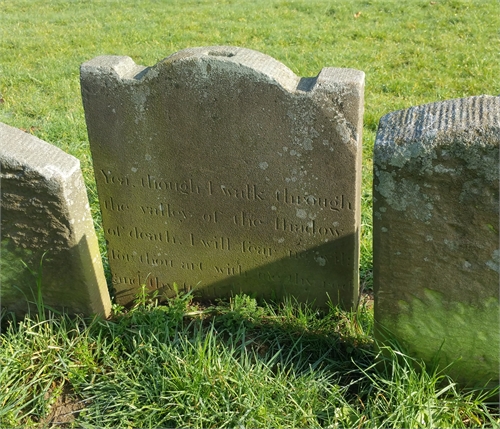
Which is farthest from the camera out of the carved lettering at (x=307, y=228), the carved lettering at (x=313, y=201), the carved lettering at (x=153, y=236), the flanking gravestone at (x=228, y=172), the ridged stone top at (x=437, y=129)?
the carved lettering at (x=153, y=236)

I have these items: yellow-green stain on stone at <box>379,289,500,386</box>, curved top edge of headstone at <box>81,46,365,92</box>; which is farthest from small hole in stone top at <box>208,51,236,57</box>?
yellow-green stain on stone at <box>379,289,500,386</box>

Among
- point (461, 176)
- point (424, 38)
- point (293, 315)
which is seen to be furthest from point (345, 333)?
point (424, 38)

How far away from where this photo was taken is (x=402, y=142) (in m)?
2.43

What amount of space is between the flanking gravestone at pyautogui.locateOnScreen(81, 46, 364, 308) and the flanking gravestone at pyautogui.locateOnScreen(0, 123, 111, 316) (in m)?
0.36

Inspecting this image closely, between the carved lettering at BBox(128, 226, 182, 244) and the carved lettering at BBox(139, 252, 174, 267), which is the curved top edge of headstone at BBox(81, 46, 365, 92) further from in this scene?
the carved lettering at BBox(139, 252, 174, 267)

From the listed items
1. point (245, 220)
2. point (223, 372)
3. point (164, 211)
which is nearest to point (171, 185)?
point (164, 211)

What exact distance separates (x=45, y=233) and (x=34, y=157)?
16.8 inches

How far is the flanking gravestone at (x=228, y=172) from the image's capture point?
3166 mm

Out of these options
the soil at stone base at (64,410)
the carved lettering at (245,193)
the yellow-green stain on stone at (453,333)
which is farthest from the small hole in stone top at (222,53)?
the soil at stone base at (64,410)

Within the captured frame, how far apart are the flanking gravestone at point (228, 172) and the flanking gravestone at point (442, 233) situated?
1.99 ft

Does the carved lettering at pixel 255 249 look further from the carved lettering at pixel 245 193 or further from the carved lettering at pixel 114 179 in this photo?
the carved lettering at pixel 114 179

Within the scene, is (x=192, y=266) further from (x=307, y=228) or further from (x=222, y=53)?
(x=222, y=53)

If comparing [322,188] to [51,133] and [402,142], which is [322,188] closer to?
[402,142]

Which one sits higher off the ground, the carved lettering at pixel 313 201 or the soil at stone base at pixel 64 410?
the carved lettering at pixel 313 201
